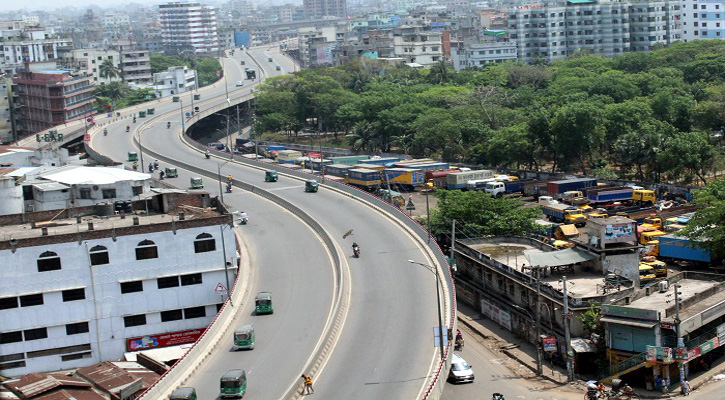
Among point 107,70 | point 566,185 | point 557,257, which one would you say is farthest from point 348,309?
point 107,70

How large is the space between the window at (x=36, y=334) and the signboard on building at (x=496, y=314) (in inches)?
880

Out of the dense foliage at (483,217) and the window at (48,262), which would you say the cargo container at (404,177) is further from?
the window at (48,262)

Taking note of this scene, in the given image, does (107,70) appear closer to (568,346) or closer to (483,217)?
(483,217)

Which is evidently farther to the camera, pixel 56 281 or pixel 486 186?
pixel 486 186

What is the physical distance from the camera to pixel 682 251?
183 ft

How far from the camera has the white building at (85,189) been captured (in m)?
62.3

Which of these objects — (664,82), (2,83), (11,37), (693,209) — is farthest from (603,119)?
(11,37)

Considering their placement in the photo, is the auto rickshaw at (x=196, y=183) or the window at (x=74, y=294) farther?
the auto rickshaw at (x=196, y=183)

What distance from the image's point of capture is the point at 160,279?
51531 mm

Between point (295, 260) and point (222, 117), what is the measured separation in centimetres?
10021

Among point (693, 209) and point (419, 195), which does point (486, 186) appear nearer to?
point (419, 195)

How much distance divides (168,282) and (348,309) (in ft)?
33.7

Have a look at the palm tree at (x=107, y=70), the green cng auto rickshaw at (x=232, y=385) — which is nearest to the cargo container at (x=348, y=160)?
the green cng auto rickshaw at (x=232, y=385)

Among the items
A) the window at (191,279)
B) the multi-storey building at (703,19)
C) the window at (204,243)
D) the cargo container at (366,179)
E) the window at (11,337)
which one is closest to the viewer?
the window at (11,337)
